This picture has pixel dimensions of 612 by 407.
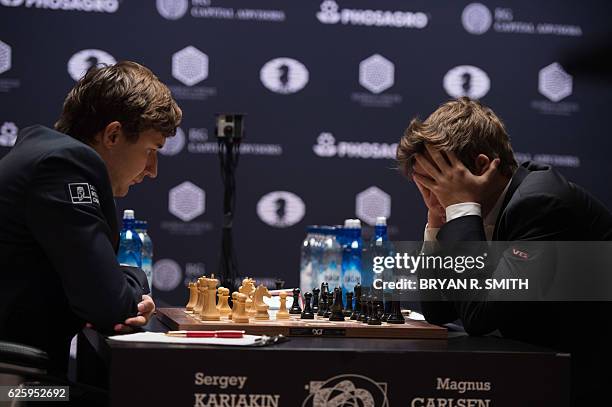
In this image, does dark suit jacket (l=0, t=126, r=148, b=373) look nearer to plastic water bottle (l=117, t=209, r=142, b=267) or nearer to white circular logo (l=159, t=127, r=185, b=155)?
plastic water bottle (l=117, t=209, r=142, b=267)

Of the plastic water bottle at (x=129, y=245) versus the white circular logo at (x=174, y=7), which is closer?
the plastic water bottle at (x=129, y=245)

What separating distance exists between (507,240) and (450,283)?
0.19 metres

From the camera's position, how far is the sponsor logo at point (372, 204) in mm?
5328

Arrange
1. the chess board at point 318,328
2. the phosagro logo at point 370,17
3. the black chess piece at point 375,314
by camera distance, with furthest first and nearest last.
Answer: the phosagro logo at point 370,17
the black chess piece at point 375,314
the chess board at point 318,328

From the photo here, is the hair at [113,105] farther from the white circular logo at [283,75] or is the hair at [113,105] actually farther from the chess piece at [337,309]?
the white circular logo at [283,75]

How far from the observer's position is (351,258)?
2766 millimetres

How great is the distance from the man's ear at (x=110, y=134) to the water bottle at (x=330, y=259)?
3.55 feet

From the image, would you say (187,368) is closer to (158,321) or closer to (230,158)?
(158,321)

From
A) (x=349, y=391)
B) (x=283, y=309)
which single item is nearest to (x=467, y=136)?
(x=283, y=309)

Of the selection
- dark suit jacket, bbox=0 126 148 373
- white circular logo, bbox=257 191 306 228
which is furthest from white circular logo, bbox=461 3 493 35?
dark suit jacket, bbox=0 126 148 373

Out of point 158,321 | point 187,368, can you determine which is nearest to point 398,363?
point 187,368

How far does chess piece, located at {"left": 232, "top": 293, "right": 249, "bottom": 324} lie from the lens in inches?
72.6

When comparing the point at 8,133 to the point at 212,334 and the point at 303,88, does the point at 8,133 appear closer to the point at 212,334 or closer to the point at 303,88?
the point at 303,88

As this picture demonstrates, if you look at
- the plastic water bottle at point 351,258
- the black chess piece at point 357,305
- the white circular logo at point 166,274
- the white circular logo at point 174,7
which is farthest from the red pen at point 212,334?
the white circular logo at point 174,7
